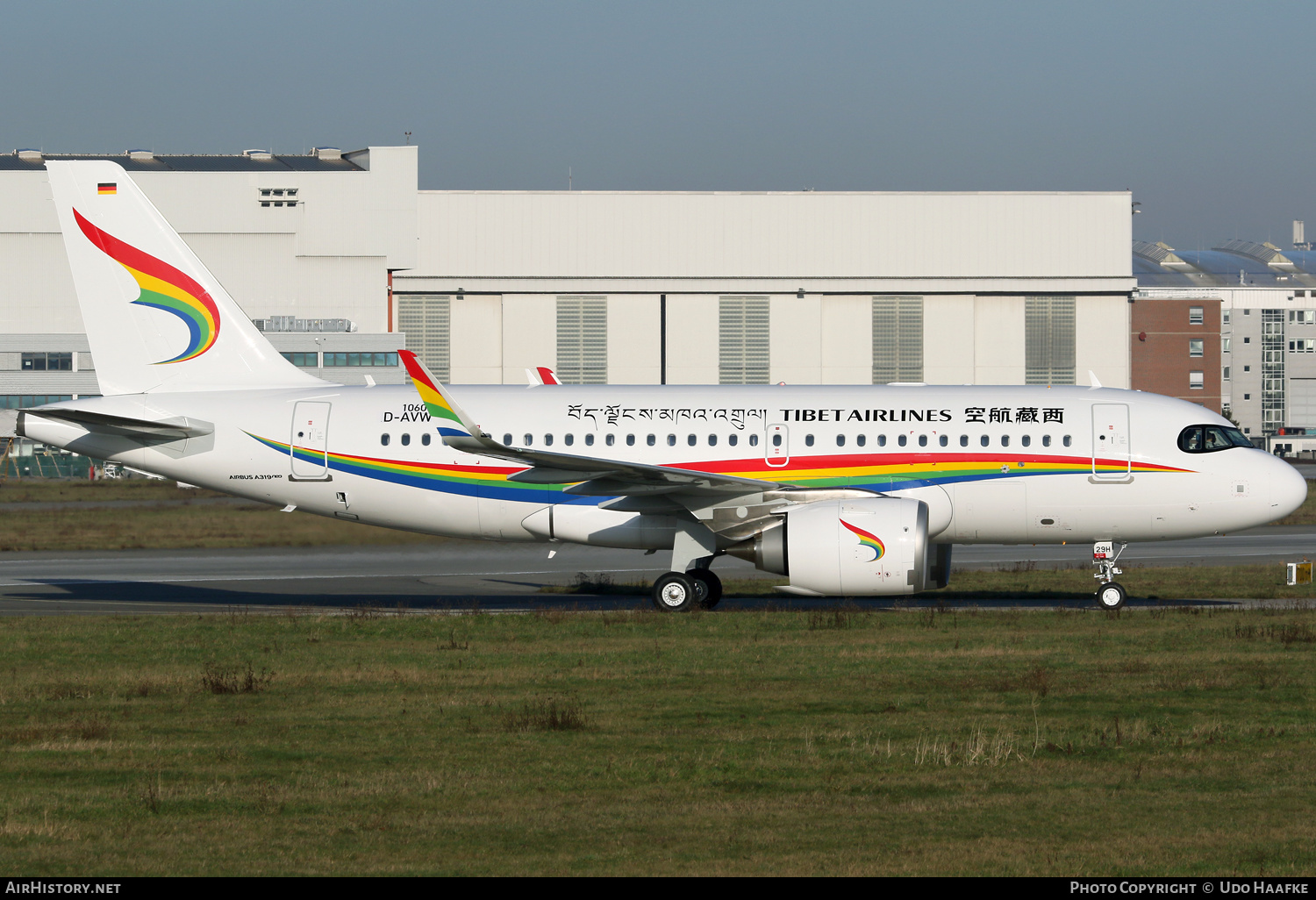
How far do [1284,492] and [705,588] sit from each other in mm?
10800

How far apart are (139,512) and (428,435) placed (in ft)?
85.2

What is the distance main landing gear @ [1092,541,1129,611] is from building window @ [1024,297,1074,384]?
230 ft

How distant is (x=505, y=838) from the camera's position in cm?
1063

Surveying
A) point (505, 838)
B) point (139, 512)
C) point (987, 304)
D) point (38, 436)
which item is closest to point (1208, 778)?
point (505, 838)

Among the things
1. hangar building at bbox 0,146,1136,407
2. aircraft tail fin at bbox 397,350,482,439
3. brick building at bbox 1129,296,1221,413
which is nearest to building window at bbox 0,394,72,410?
hangar building at bbox 0,146,1136,407

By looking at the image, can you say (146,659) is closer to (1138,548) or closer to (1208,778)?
(1208,778)

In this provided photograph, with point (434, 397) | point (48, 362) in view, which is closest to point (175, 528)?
point (434, 397)

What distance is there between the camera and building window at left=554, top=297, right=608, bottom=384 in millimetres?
94250

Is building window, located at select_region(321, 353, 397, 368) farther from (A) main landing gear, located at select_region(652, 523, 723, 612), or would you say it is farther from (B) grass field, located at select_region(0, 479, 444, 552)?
(A) main landing gear, located at select_region(652, 523, 723, 612)

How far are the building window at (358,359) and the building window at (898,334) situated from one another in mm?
31695

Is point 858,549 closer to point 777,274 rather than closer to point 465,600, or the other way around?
point 465,600

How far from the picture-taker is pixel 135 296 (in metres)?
28.1

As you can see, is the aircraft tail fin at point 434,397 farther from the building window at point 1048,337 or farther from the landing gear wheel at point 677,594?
the building window at point 1048,337
